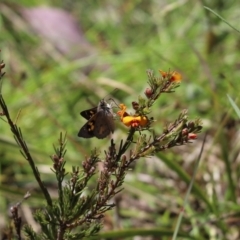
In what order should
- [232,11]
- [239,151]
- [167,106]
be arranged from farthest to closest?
[232,11], [167,106], [239,151]

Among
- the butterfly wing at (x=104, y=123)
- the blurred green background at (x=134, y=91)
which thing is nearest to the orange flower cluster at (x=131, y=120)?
the butterfly wing at (x=104, y=123)

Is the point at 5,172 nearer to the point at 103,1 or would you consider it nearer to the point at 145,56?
the point at 145,56

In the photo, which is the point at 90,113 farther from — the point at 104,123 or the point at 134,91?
the point at 134,91

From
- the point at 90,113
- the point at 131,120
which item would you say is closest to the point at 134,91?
the point at 90,113

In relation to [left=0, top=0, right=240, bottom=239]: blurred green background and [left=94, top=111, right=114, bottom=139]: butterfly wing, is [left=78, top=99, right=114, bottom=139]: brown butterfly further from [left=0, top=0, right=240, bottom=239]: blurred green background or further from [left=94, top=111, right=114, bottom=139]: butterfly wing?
[left=0, top=0, right=240, bottom=239]: blurred green background

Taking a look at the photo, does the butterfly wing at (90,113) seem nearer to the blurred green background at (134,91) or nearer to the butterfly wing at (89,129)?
the butterfly wing at (89,129)

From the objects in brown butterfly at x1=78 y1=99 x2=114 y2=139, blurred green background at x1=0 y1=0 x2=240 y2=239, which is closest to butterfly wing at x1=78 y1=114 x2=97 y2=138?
brown butterfly at x1=78 y1=99 x2=114 y2=139

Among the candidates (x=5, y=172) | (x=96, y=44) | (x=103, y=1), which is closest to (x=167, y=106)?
(x=5, y=172)
